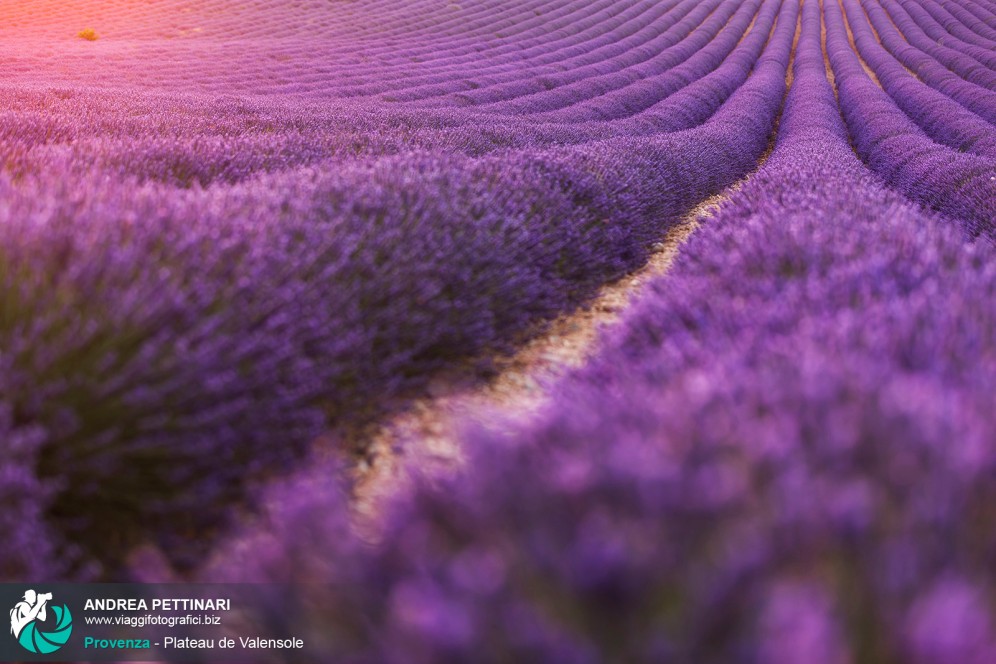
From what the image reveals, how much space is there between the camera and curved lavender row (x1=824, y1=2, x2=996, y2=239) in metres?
4.93

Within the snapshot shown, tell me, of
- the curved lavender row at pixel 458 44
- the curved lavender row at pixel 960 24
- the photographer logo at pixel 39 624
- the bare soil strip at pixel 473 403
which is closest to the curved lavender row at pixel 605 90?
the curved lavender row at pixel 458 44

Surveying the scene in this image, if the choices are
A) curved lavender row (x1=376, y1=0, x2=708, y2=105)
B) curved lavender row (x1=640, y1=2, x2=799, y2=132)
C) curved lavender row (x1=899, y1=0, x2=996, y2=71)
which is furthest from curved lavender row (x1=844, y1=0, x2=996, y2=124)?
curved lavender row (x1=376, y1=0, x2=708, y2=105)

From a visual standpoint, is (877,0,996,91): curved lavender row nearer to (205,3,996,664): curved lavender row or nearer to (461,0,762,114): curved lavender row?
(461,0,762,114): curved lavender row

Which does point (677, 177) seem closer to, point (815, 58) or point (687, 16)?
point (815, 58)

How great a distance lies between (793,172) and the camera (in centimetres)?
475

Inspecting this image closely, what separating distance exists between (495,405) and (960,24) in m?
32.8

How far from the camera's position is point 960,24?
26.6 metres

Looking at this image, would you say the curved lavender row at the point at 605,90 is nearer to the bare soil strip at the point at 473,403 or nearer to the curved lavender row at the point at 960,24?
the bare soil strip at the point at 473,403

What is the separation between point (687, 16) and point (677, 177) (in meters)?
29.8

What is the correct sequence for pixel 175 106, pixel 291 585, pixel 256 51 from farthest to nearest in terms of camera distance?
pixel 256 51 → pixel 175 106 → pixel 291 585

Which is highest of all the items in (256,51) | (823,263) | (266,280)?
(823,263)

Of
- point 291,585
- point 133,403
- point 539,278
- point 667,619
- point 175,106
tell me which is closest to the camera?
point 667,619

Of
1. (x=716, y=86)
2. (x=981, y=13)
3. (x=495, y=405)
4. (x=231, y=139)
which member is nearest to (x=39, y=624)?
(x=495, y=405)

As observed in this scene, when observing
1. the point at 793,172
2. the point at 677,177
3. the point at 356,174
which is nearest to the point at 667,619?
the point at 356,174
